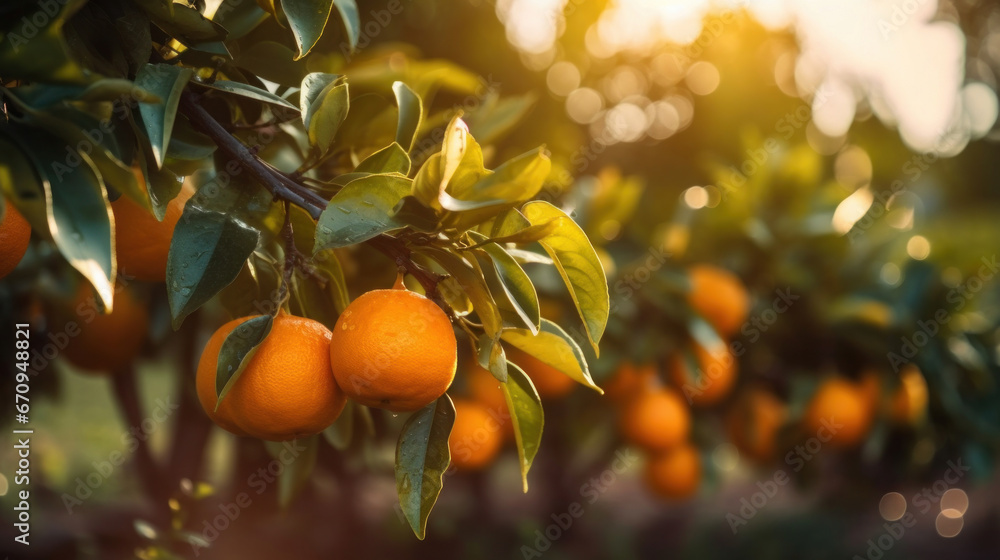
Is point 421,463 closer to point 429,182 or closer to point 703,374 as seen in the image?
point 429,182

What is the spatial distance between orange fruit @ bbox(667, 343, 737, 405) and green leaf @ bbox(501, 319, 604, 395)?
885mm

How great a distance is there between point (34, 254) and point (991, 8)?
6.11m

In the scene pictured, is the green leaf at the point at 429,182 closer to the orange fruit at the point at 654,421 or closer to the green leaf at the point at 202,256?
the green leaf at the point at 202,256

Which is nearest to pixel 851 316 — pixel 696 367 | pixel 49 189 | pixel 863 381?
pixel 863 381

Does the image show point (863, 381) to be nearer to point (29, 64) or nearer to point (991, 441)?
point (991, 441)

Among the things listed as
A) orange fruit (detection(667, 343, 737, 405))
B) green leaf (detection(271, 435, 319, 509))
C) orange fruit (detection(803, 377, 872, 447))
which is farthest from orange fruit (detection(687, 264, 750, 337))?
green leaf (detection(271, 435, 319, 509))

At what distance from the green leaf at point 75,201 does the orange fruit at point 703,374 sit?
1.23m

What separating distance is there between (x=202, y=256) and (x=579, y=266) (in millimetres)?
309

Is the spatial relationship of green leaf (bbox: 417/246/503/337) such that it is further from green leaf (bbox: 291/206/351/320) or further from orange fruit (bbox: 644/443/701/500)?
orange fruit (bbox: 644/443/701/500)

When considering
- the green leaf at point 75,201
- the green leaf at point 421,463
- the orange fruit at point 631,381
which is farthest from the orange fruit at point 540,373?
the green leaf at point 75,201

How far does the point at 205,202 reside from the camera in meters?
0.59

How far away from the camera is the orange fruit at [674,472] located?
1.64 m

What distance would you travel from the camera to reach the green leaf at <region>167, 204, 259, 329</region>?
1.79ft

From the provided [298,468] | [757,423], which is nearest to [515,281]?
[298,468]
